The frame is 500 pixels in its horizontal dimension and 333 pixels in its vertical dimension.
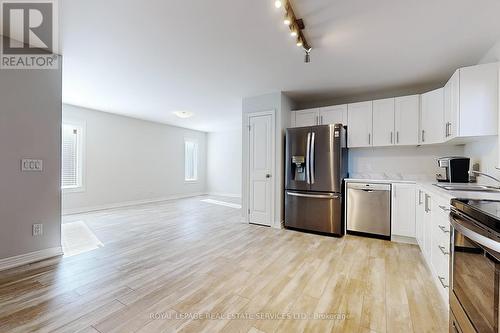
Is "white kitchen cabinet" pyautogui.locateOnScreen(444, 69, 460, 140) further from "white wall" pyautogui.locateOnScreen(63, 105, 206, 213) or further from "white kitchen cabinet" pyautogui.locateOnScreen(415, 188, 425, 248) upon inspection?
"white wall" pyautogui.locateOnScreen(63, 105, 206, 213)

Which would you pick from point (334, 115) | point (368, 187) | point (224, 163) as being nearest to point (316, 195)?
point (368, 187)

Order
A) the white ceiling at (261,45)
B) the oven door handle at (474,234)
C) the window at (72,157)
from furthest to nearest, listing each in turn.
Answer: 1. the window at (72,157)
2. the white ceiling at (261,45)
3. the oven door handle at (474,234)

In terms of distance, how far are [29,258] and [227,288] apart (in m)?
2.30

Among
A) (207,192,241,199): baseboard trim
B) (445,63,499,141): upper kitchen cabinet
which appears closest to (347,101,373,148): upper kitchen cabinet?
(445,63,499,141): upper kitchen cabinet

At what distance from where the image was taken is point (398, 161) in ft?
12.7

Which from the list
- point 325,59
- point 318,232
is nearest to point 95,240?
point 318,232

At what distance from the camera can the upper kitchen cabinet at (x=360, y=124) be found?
12.2ft

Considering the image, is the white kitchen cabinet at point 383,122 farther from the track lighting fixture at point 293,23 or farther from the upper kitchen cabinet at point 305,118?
the track lighting fixture at point 293,23

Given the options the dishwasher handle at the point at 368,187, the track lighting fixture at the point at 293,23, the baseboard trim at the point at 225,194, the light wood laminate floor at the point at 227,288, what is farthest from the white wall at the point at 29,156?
the baseboard trim at the point at 225,194

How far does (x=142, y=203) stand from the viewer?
6523mm

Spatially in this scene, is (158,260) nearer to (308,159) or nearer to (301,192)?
(301,192)

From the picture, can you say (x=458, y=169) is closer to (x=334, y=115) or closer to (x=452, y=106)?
(x=452, y=106)

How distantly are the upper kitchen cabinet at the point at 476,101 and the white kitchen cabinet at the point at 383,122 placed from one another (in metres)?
1.08

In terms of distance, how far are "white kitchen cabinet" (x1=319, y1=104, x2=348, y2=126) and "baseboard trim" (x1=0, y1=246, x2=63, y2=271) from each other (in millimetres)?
4270
